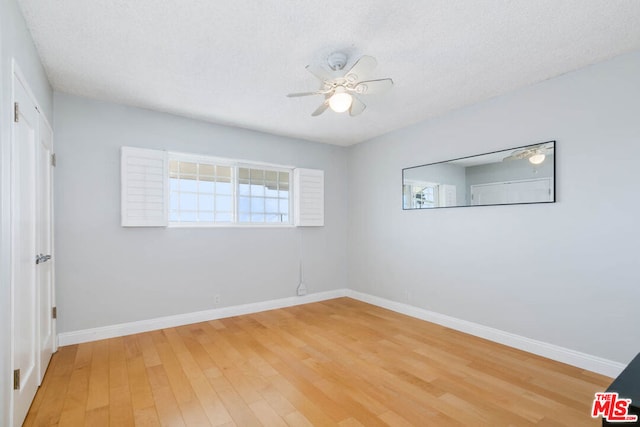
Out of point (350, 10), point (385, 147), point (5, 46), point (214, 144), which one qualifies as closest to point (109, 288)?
point (214, 144)

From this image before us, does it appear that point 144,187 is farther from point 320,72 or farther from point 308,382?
point 308,382

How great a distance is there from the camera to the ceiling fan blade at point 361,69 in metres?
2.05

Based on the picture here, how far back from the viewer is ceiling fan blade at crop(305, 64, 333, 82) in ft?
7.18

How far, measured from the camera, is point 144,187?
3467mm

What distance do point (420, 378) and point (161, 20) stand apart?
322 centimetres

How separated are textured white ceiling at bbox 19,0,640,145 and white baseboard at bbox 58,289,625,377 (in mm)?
2458

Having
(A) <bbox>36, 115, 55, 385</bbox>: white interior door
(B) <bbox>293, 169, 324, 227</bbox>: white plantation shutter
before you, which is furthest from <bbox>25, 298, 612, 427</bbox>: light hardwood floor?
(B) <bbox>293, 169, 324, 227</bbox>: white plantation shutter

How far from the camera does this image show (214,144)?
159 inches

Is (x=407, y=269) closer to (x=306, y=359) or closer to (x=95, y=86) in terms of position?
(x=306, y=359)

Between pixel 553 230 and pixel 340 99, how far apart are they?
2.28 meters

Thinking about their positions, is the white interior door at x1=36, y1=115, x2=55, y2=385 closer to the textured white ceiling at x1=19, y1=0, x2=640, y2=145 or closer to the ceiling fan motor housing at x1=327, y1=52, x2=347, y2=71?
the textured white ceiling at x1=19, y1=0, x2=640, y2=145

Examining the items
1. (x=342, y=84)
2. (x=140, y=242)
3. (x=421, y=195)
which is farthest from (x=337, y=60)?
(x=140, y=242)

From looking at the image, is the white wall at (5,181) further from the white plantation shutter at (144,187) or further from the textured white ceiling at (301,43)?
the white plantation shutter at (144,187)

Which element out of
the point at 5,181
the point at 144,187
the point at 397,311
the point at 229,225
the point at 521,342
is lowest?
the point at 397,311
